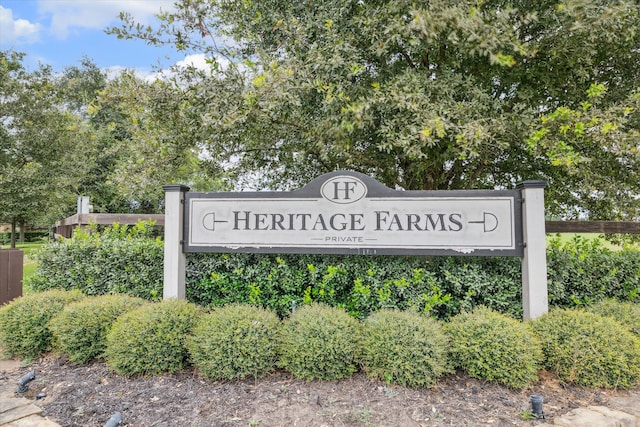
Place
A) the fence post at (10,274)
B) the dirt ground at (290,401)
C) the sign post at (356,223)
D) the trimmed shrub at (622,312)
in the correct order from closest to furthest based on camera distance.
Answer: the dirt ground at (290,401) → the trimmed shrub at (622,312) → the sign post at (356,223) → the fence post at (10,274)

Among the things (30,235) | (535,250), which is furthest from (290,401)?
(30,235)

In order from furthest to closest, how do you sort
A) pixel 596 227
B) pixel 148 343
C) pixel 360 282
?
pixel 596 227
pixel 360 282
pixel 148 343

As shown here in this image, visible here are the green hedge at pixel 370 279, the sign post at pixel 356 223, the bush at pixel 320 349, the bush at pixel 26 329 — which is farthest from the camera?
the green hedge at pixel 370 279

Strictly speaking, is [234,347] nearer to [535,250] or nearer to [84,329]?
[84,329]

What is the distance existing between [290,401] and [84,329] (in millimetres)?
1774

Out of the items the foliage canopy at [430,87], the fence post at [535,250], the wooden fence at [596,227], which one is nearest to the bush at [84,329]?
the foliage canopy at [430,87]

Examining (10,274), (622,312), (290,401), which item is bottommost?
(290,401)

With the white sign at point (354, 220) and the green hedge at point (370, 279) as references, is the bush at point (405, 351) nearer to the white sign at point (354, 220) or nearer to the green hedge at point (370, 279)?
the green hedge at point (370, 279)

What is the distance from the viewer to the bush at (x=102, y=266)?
372 centimetres

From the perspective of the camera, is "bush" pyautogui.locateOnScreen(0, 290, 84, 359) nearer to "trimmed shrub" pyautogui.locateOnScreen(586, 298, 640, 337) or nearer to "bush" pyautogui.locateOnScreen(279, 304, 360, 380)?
"bush" pyautogui.locateOnScreen(279, 304, 360, 380)

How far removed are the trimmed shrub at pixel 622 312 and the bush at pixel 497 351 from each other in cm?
82

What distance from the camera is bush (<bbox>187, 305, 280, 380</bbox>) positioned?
241 centimetres

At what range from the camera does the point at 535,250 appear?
305 centimetres

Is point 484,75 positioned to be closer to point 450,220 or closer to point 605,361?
point 450,220
